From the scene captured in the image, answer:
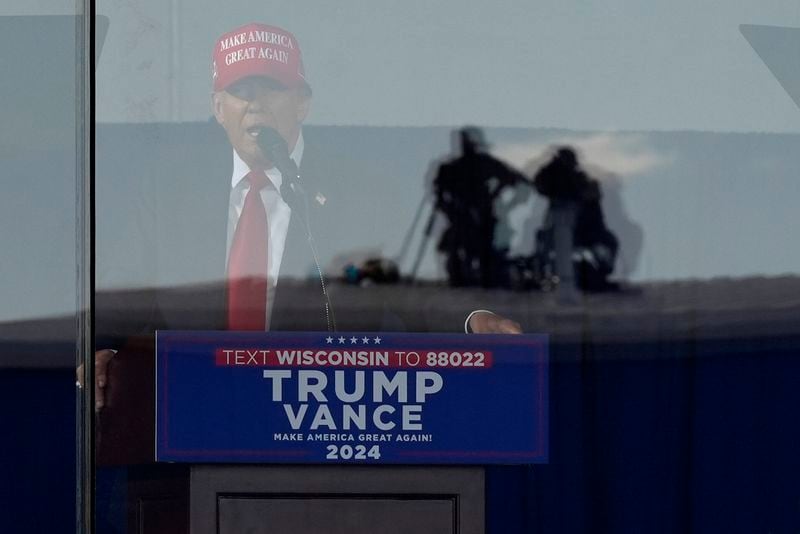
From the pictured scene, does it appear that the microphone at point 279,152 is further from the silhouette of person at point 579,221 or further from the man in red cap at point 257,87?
the silhouette of person at point 579,221

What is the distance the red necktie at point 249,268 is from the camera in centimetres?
170

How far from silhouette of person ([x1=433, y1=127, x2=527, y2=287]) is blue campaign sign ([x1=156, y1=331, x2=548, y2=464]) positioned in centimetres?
13

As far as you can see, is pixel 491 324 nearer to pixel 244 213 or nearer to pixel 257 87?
pixel 244 213

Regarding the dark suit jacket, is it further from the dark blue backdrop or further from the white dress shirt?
the dark blue backdrop

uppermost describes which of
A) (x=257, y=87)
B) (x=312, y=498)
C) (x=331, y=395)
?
(x=257, y=87)

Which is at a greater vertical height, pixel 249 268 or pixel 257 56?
pixel 257 56

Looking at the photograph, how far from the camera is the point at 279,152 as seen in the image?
5.60 feet

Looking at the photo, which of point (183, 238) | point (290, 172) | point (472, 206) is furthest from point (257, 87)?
point (472, 206)

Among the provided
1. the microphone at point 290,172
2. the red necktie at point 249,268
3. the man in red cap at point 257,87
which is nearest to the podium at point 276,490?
the red necktie at point 249,268

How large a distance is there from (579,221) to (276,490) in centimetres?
76

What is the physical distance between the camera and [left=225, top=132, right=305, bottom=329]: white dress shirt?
1.70m

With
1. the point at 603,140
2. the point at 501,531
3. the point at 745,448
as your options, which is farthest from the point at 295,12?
the point at 745,448

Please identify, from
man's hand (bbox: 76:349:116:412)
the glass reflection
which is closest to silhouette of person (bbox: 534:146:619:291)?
the glass reflection

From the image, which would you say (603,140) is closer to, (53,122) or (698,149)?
(698,149)
